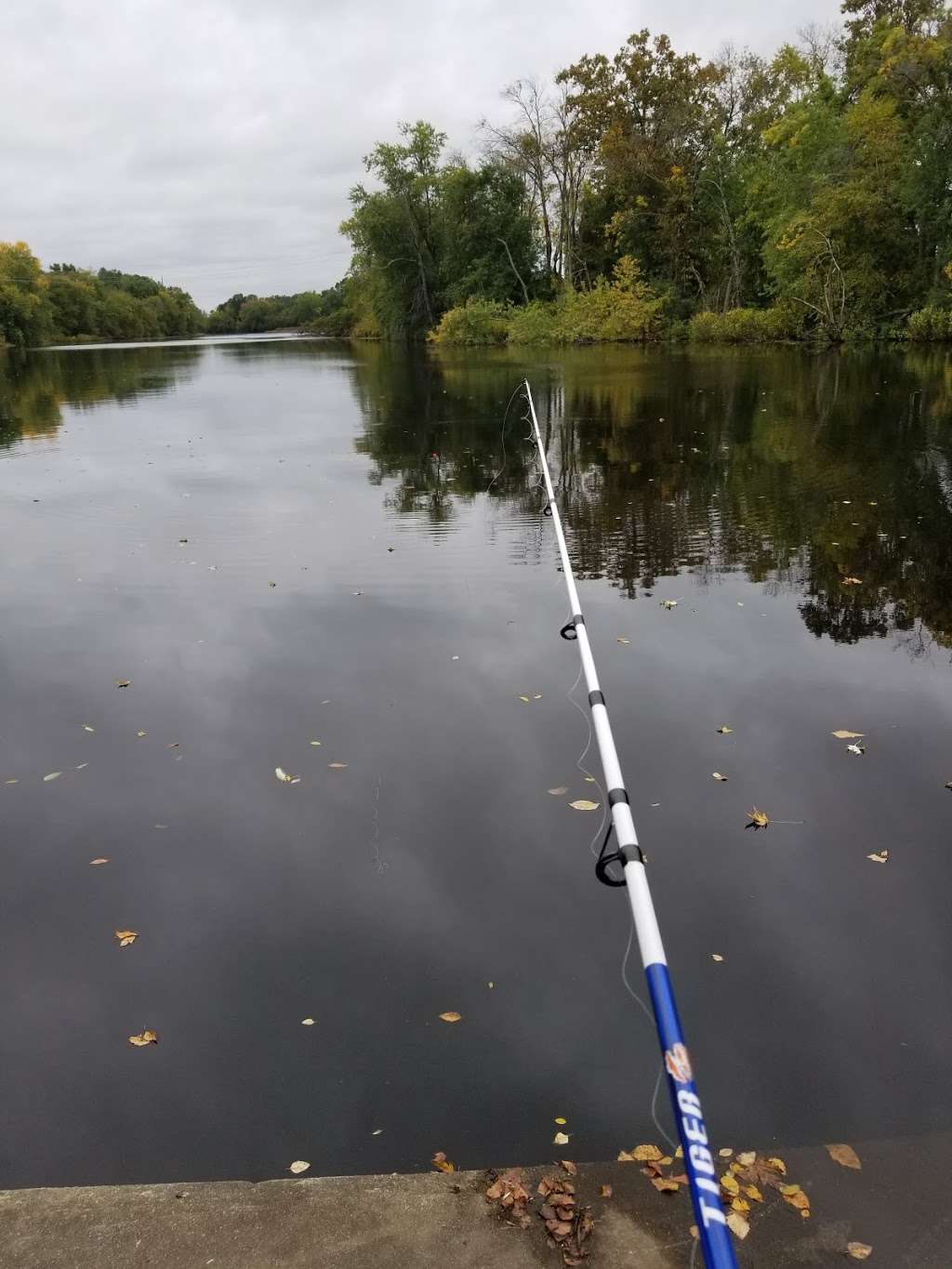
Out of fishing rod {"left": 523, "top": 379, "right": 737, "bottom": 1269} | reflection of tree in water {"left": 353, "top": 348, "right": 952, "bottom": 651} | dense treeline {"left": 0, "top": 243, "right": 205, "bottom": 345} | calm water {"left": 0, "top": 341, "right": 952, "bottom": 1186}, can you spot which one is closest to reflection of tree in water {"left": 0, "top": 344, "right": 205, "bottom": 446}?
reflection of tree in water {"left": 353, "top": 348, "right": 952, "bottom": 651}

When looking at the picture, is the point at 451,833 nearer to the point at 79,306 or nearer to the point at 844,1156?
the point at 844,1156

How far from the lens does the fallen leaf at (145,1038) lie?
3.28 meters

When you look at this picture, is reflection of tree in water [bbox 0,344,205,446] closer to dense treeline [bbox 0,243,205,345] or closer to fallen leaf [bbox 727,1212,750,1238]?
fallen leaf [bbox 727,1212,750,1238]

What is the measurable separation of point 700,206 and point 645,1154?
54.5 meters

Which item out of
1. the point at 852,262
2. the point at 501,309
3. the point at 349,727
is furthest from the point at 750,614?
the point at 501,309

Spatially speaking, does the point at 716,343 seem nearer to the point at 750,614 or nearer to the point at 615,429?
A: the point at 615,429

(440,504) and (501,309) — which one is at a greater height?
(501,309)

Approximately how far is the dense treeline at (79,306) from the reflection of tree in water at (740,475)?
301 ft

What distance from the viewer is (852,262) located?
36.6 m

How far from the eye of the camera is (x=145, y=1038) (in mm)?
3291

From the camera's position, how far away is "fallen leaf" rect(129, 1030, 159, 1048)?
129 inches

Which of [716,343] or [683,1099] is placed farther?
[716,343]

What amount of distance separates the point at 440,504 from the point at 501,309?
50639mm

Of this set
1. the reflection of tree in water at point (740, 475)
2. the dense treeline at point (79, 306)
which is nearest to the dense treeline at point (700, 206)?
the reflection of tree in water at point (740, 475)
